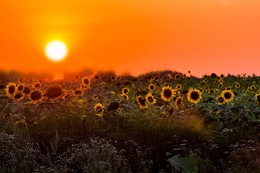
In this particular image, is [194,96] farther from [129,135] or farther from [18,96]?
[18,96]

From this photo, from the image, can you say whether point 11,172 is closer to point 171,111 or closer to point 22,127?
point 22,127

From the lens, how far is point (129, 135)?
31.8ft

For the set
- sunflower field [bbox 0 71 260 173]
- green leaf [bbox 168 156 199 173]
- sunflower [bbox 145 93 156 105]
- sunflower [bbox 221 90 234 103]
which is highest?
sunflower [bbox 221 90 234 103]

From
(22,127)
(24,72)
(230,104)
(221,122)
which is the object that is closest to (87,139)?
(22,127)

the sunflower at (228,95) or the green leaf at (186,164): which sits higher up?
the sunflower at (228,95)

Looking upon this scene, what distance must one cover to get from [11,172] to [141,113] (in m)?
3.90

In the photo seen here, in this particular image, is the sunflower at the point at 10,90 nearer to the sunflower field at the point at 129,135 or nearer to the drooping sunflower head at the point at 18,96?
the sunflower field at the point at 129,135

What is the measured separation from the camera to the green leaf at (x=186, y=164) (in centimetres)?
782

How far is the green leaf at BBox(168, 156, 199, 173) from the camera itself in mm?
7818

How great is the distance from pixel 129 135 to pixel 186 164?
203 cm

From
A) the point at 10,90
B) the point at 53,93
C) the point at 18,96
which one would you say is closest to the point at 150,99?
the point at 53,93

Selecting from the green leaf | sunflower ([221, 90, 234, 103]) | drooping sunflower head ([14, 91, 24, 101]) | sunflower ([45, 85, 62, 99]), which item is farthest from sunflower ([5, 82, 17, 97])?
the green leaf

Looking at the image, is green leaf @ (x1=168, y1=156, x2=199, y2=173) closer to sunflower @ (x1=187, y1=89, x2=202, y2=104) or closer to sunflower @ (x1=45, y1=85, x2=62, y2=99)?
sunflower @ (x1=187, y1=89, x2=202, y2=104)

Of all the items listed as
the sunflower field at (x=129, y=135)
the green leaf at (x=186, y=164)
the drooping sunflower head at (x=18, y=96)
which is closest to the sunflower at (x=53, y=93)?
the sunflower field at (x=129, y=135)
